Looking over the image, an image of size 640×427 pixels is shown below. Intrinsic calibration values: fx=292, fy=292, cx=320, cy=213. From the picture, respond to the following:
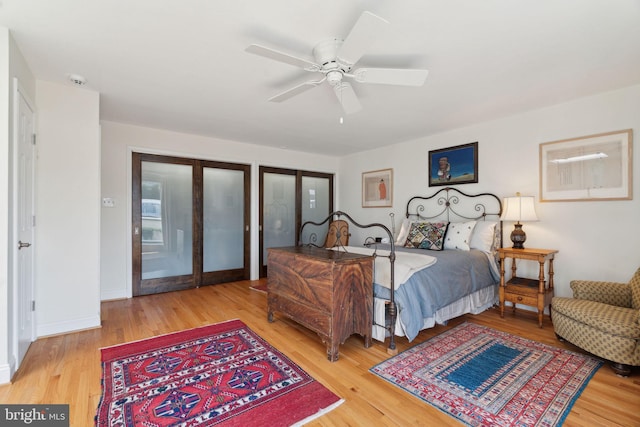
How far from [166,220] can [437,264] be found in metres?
3.76

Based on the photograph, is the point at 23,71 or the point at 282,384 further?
the point at 23,71

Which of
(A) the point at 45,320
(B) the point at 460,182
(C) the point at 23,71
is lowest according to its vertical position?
(A) the point at 45,320

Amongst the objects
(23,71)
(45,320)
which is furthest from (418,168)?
(45,320)

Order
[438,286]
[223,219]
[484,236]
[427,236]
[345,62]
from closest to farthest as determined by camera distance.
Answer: [345,62] < [438,286] < [484,236] < [427,236] < [223,219]

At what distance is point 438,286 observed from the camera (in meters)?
2.72

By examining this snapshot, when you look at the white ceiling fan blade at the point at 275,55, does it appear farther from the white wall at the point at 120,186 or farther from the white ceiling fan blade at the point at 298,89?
the white wall at the point at 120,186

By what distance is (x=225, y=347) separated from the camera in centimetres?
252

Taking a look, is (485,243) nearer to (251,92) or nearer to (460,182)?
(460,182)

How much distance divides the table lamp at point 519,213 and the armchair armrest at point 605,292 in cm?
70

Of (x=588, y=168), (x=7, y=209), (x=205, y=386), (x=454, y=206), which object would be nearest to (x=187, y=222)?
(x=7, y=209)

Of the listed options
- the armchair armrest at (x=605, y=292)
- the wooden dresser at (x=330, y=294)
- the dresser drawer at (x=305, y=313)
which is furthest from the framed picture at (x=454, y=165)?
the dresser drawer at (x=305, y=313)

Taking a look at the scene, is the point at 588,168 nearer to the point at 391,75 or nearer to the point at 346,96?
the point at 391,75

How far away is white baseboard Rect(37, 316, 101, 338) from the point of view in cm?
273

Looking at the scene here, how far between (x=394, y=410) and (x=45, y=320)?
3.19 metres
